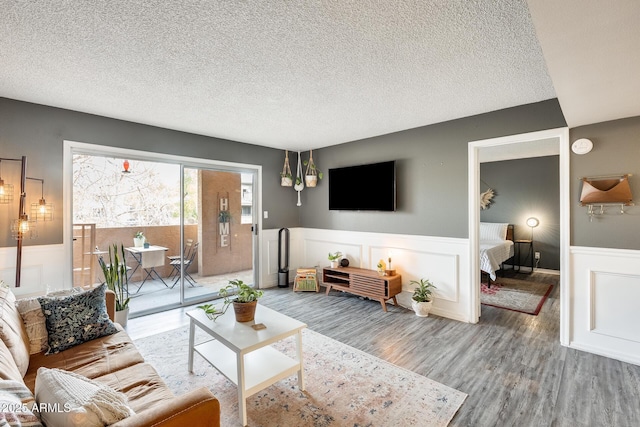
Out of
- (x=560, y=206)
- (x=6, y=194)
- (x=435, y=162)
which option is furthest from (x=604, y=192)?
(x=6, y=194)

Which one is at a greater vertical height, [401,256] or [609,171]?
[609,171]

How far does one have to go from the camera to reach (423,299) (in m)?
3.67

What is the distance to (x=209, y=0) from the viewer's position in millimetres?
1533

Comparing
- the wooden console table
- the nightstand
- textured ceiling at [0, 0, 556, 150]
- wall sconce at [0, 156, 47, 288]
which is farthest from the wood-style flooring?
textured ceiling at [0, 0, 556, 150]

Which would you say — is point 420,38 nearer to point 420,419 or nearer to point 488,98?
point 488,98

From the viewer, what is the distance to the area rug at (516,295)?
402 cm

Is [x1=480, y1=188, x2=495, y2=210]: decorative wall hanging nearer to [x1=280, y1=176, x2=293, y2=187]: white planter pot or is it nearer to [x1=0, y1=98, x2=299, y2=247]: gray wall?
[x1=280, y1=176, x2=293, y2=187]: white planter pot

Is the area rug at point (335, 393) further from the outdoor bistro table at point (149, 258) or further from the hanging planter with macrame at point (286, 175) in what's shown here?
the hanging planter with macrame at point (286, 175)

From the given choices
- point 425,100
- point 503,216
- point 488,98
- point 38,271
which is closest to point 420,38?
point 425,100

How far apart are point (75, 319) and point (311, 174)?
152 inches

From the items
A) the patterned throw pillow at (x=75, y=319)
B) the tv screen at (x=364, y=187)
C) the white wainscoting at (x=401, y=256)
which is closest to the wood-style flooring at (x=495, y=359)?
the white wainscoting at (x=401, y=256)

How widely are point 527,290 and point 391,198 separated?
2.88 meters

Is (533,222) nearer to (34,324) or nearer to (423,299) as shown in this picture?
(423,299)

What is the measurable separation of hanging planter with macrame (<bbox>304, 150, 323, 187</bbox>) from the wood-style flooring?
2.04 meters
